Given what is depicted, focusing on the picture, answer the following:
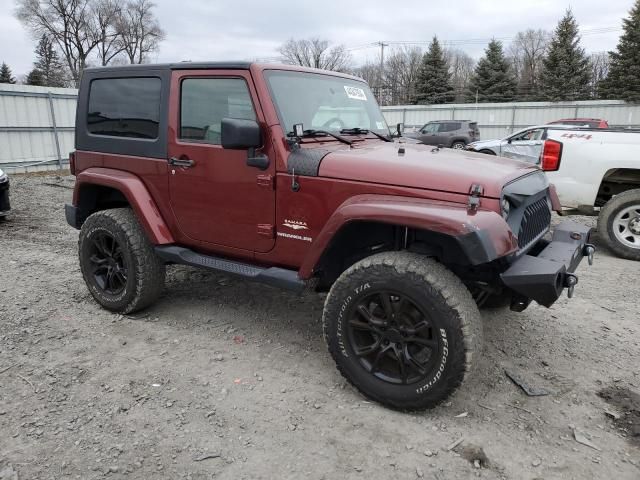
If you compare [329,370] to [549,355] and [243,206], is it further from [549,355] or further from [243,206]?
[549,355]

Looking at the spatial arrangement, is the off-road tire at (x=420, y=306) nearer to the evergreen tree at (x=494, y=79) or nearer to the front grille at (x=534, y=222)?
the front grille at (x=534, y=222)

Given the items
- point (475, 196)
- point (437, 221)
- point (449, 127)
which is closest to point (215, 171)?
point (437, 221)

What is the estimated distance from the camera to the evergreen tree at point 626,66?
3045 cm

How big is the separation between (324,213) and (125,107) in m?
2.04

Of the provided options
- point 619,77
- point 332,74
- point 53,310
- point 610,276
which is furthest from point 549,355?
point 619,77

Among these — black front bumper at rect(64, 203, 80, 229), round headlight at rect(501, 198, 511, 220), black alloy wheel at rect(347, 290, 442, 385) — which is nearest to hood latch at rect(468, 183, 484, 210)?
round headlight at rect(501, 198, 511, 220)

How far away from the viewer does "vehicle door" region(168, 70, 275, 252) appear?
3389mm

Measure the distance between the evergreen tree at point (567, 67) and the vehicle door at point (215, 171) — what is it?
36433 millimetres

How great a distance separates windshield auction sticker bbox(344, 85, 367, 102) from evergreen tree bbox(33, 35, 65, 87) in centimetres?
4948

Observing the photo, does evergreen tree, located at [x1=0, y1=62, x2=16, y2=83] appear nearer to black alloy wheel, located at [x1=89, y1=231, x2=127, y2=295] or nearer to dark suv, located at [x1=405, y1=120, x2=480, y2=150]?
dark suv, located at [x1=405, y1=120, x2=480, y2=150]

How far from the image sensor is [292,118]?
3.37 m

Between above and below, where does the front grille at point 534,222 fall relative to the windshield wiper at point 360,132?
below

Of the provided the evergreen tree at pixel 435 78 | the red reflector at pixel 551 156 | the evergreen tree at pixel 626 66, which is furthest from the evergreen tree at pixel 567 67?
the red reflector at pixel 551 156

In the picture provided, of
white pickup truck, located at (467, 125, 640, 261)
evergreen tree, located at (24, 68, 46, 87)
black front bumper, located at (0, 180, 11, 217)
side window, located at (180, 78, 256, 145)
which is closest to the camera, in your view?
side window, located at (180, 78, 256, 145)
